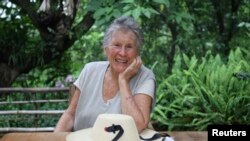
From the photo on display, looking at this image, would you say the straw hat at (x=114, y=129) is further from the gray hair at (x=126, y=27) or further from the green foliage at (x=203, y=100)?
the green foliage at (x=203, y=100)

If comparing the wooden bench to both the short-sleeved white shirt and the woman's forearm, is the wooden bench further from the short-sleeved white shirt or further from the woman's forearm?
the woman's forearm

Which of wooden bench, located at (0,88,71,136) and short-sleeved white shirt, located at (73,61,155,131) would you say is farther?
wooden bench, located at (0,88,71,136)

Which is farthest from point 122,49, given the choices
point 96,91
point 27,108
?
point 27,108

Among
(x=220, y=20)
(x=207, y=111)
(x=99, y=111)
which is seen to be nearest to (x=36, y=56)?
(x=207, y=111)

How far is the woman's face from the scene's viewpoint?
7.07 feet

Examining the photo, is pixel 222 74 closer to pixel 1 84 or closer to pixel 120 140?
pixel 1 84

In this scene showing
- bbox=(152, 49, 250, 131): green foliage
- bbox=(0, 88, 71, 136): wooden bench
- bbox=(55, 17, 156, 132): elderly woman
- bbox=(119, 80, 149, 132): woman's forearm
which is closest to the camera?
bbox=(119, 80, 149, 132): woman's forearm

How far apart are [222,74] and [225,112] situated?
1.44 feet

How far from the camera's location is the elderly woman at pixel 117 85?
2115 mm

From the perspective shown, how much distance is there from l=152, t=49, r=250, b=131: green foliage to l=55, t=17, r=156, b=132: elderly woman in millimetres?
1741

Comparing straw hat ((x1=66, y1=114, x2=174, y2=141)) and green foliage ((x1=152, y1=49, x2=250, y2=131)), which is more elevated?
straw hat ((x1=66, y1=114, x2=174, y2=141))

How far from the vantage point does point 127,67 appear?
2.20 meters

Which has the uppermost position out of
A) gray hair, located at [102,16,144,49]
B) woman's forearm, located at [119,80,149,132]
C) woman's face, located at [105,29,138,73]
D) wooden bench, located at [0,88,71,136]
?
gray hair, located at [102,16,144,49]

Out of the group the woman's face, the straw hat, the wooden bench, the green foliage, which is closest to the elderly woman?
the woman's face
